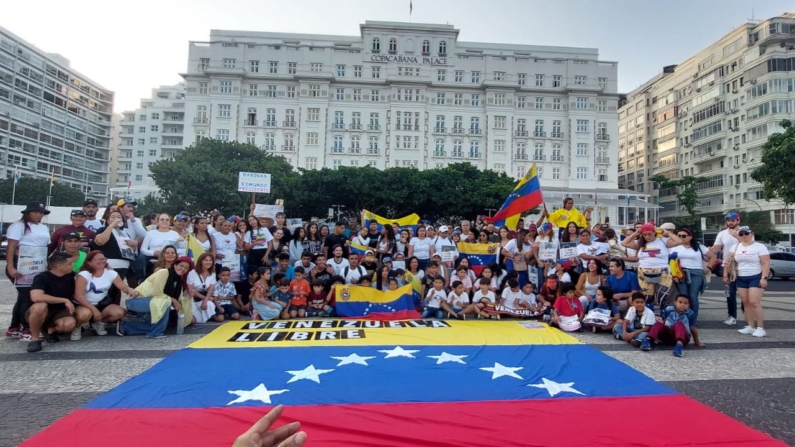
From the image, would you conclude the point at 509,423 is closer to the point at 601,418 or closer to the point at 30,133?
the point at 601,418

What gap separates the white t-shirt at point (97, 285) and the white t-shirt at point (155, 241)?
3.57 ft

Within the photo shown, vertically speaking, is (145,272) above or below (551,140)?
below

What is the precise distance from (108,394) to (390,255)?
7194mm

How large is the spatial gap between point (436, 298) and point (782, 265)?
2218 centimetres

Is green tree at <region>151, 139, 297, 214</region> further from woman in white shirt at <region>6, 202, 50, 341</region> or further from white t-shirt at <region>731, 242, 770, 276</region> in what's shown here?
white t-shirt at <region>731, 242, 770, 276</region>

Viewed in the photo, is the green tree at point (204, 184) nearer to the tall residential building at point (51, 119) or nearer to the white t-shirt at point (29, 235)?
the white t-shirt at point (29, 235)

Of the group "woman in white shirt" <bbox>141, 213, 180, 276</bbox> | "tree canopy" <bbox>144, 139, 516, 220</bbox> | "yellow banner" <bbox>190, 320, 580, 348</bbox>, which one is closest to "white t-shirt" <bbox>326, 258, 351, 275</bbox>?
"yellow banner" <bbox>190, 320, 580, 348</bbox>

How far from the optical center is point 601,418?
12.5 ft

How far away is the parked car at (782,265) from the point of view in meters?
21.7

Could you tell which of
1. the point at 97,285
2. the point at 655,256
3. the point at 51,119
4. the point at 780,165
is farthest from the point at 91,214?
the point at 51,119

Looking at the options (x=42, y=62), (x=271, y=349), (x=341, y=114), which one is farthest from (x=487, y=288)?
(x=42, y=62)

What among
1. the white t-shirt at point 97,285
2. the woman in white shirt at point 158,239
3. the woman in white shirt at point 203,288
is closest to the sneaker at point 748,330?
the woman in white shirt at point 203,288

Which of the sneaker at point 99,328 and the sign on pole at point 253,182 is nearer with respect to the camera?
the sneaker at point 99,328

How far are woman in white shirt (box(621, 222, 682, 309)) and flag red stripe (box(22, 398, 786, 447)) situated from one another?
3990 mm
